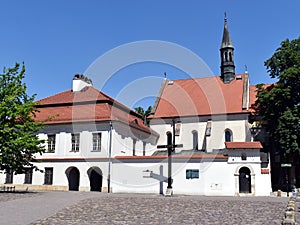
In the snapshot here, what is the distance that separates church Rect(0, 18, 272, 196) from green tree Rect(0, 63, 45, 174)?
2.31 meters

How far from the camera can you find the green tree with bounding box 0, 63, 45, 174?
22141mm

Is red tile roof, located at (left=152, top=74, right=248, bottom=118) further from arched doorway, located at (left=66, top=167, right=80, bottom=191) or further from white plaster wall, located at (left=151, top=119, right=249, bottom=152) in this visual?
arched doorway, located at (left=66, top=167, right=80, bottom=191)

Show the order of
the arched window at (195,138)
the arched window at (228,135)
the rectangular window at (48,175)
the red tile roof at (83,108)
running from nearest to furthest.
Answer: the rectangular window at (48,175), the red tile roof at (83,108), the arched window at (228,135), the arched window at (195,138)

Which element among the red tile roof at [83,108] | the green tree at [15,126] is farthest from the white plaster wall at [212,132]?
the green tree at [15,126]

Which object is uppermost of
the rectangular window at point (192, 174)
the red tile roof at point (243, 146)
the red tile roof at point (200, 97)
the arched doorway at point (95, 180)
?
the red tile roof at point (200, 97)

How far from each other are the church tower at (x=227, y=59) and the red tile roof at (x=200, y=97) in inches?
35.6

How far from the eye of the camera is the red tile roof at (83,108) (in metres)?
30.4

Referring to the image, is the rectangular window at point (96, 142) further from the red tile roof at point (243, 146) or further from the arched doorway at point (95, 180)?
the red tile roof at point (243, 146)

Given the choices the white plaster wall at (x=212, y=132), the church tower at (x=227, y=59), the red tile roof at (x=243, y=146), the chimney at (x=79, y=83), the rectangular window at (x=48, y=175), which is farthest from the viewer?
the church tower at (x=227, y=59)

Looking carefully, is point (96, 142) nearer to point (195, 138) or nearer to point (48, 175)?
point (48, 175)

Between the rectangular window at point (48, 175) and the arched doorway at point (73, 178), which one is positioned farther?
the arched doorway at point (73, 178)

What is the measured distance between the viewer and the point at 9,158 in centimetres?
2284

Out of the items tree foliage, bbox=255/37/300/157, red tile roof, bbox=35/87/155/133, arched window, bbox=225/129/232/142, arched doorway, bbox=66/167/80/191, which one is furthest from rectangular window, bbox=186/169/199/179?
arched window, bbox=225/129/232/142

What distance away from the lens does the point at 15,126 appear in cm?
2278
